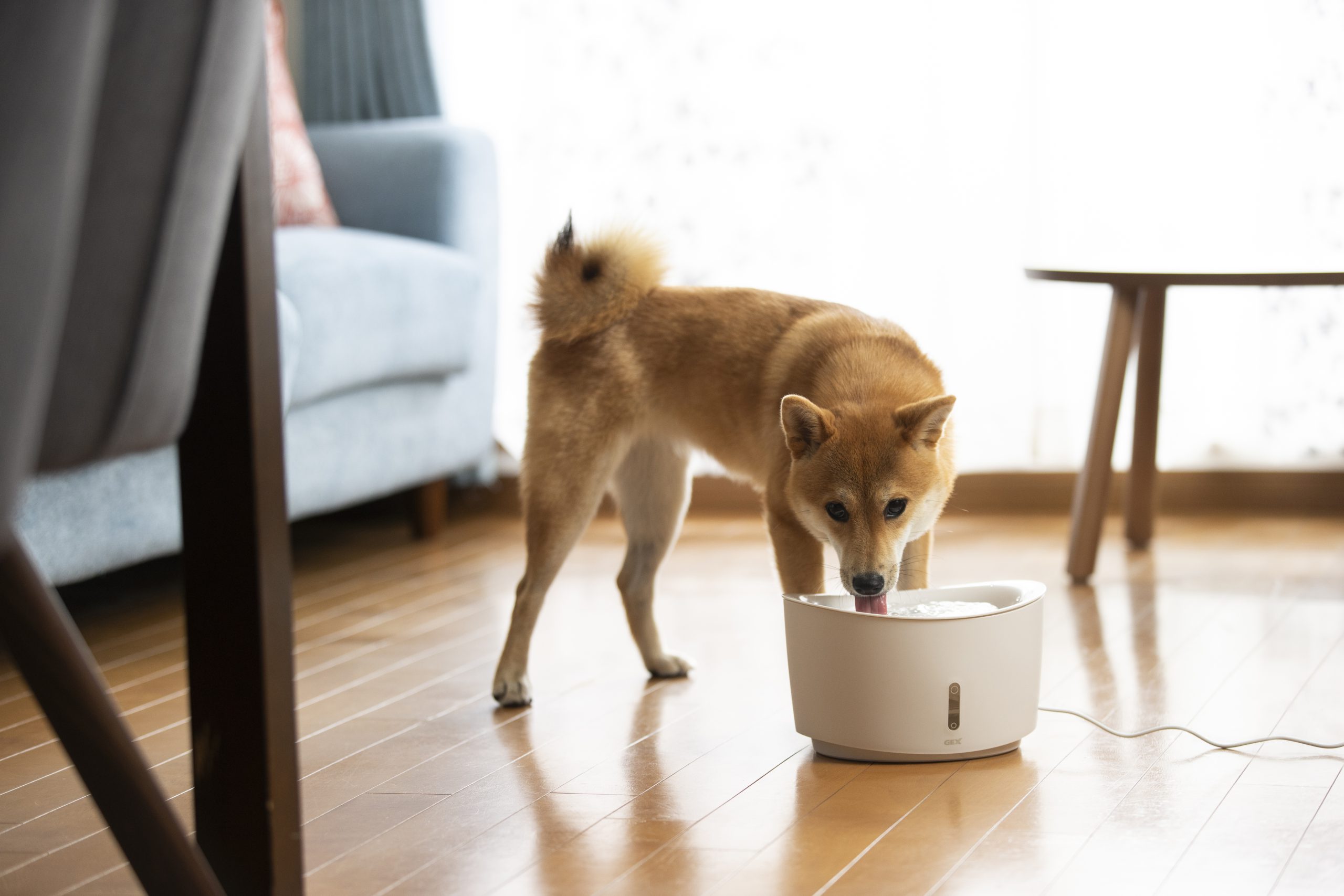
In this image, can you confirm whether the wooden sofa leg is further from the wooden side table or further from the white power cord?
the white power cord

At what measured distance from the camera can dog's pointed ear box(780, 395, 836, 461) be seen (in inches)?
68.9

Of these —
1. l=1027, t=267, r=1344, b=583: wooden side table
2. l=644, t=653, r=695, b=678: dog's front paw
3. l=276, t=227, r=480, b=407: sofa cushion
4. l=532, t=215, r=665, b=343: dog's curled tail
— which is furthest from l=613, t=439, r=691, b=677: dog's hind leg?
l=1027, t=267, r=1344, b=583: wooden side table

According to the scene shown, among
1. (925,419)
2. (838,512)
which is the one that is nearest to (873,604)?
(838,512)

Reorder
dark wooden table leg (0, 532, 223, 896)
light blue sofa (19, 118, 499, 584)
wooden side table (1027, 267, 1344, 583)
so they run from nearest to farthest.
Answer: dark wooden table leg (0, 532, 223, 896)
light blue sofa (19, 118, 499, 584)
wooden side table (1027, 267, 1344, 583)

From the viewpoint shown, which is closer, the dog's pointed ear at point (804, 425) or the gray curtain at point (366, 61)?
the dog's pointed ear at point (804, 425)

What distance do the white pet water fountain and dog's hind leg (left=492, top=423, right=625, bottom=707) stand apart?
18.2 inches

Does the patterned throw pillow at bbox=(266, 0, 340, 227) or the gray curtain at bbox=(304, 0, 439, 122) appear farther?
the gray curtain at bbox=(304, 0, 439, 122)

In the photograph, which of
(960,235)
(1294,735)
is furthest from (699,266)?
(1294,735)

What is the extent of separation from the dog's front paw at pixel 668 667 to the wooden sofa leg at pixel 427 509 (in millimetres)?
1356

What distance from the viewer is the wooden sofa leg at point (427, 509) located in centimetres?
341

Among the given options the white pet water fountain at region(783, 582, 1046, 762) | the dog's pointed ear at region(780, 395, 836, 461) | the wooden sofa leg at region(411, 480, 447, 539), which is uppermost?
the dog's pointed ear at region(780, 395, 836, 461)

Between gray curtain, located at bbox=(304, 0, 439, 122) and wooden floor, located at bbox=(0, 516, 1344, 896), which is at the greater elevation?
gray curtain, located at bbox=(304, 0, 439, 122)

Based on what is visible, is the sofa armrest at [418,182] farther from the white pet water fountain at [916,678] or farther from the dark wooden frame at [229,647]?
the dark wooden frame at [229,647]

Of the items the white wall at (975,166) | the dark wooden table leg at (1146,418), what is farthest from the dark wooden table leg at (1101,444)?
the white wall at (975,166)
